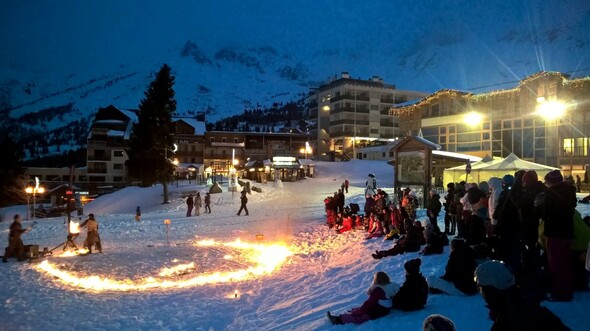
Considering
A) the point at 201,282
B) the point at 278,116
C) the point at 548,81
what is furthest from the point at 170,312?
the point at 278,116

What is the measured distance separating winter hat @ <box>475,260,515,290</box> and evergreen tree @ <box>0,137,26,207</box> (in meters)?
60.8

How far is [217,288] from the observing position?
10.1 metres

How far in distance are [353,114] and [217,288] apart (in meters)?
66.1

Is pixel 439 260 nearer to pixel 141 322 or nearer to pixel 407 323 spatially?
pixel 407 323

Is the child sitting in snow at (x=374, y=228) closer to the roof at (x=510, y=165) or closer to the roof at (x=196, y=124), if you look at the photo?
the roof at (x=510, y=165)

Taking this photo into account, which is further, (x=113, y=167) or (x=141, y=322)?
(x=113, y=167)

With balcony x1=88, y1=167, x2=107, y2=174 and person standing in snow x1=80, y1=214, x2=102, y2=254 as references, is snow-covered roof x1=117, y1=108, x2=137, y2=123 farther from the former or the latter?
person standing in snow x1=80, y1=214, x2=102, y2=254

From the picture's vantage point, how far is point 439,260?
9.28 metres

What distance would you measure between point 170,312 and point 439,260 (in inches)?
240

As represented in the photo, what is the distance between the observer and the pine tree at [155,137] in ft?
123

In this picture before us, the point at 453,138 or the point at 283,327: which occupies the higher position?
the point at 453,138

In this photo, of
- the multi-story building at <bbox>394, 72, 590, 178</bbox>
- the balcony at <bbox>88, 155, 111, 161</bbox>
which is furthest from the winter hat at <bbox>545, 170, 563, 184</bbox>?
the balcony at <bbox>88, 155, 111, 161</bbox>

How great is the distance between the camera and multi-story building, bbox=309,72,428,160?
73.2m

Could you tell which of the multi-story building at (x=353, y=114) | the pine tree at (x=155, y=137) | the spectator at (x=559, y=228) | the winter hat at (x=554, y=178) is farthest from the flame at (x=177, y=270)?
the multi-story building at (x=353, y=114)
